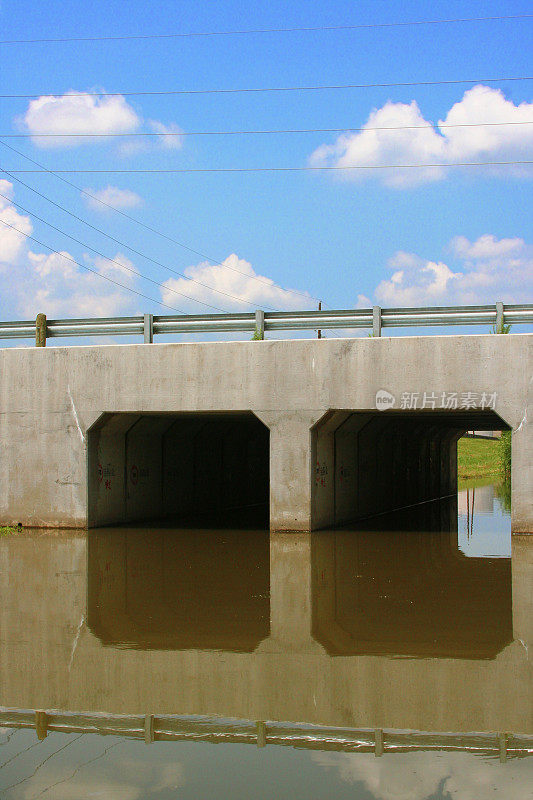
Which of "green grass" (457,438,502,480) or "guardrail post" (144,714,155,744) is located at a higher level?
"green grass" (457,438,502,480)

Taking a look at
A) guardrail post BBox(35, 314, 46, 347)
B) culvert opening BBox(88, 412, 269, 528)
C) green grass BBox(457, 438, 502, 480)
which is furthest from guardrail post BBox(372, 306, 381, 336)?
green grass BBox(457, 438, 502, 480)

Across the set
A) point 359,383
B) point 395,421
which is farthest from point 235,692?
point 395,421

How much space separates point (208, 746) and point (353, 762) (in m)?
0.96

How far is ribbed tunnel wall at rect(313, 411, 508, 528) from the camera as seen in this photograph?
62.9 feet

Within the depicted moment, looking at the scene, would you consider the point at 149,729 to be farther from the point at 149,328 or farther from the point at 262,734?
the point at 149,328

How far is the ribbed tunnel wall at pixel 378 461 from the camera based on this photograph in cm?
1918

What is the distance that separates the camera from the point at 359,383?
691 inches

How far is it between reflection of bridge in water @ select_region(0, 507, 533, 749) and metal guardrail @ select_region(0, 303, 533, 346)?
4696mm

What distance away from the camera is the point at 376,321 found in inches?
695

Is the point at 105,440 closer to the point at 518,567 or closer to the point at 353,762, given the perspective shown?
the point at 518,567
